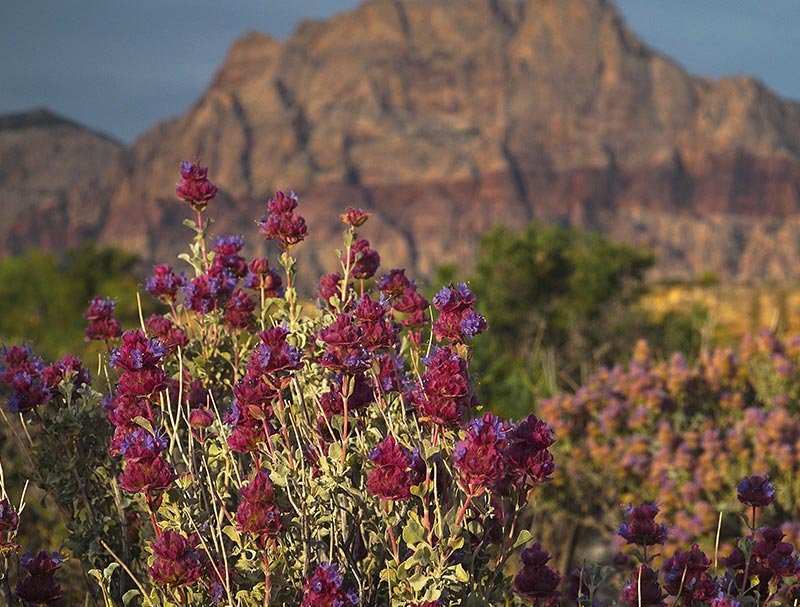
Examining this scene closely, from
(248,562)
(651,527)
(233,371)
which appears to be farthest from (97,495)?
(651,527)

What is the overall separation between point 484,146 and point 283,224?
157195 millimetres

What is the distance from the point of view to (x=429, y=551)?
227cm

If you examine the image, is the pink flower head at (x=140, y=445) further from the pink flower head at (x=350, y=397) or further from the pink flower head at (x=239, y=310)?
the pink flower head at (x=239, y=310)

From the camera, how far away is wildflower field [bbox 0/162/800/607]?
234 cm

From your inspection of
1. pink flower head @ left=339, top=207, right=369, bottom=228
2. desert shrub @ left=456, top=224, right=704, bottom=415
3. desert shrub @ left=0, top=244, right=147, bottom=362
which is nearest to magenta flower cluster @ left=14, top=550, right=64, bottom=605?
pink flower head @ left=339, top=207, right=369, bottom=228

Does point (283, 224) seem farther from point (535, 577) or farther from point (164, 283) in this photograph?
point (535, 577)

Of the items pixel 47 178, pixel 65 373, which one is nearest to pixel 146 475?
pixel 65 373

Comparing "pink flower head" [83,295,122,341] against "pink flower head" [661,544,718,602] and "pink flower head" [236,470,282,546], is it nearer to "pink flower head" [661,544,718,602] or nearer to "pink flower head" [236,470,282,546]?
"pink flower head" [236,470,282,546]

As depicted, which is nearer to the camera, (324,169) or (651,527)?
(651,527)

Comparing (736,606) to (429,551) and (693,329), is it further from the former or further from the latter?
(693,329)

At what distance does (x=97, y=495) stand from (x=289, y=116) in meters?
163

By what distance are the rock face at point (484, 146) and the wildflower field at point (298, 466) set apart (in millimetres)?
140489

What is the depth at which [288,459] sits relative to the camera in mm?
2635

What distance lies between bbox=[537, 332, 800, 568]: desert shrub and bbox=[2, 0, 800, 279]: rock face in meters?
137
